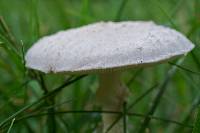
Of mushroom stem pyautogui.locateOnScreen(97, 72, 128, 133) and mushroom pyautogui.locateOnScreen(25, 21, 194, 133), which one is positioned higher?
mushroom pyautogui.locateOnScreen(25, 21, 194, 133)

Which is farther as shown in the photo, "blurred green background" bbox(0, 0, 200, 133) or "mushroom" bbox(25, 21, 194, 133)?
"blurred green background" bbox(0, 0, 200, 133)

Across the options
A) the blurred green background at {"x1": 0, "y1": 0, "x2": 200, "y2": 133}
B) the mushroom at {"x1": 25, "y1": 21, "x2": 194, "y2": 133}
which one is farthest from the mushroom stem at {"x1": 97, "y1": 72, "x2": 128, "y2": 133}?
the mushroom at {"x1": 25, "y1": 21, "x2": 194, "y2": 133}

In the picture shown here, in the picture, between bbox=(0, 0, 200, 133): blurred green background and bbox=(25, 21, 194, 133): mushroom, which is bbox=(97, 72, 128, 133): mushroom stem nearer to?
bbox=(0, 0, 200, 133): blurred green background

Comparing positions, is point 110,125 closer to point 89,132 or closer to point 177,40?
point 89,132

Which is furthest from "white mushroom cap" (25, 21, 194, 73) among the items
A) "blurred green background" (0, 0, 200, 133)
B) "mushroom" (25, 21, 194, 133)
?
"blurred green background" (0, 0, 200, 133)

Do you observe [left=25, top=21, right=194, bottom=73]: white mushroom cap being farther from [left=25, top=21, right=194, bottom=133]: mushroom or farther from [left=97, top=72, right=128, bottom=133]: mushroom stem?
[left=97, top=72, right=128, bottom=133]: mushroom stem
